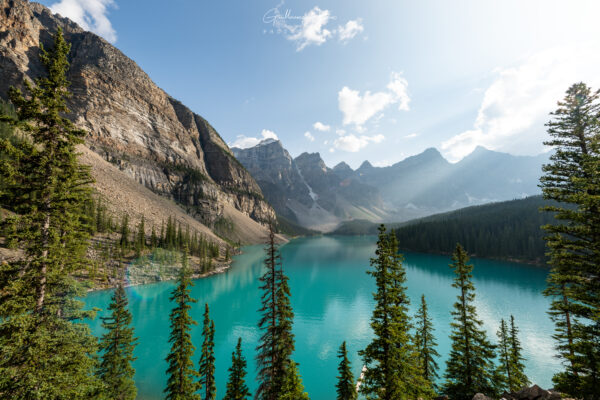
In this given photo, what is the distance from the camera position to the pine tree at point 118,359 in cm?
1527

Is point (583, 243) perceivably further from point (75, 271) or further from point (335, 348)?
→ point (335, 348)

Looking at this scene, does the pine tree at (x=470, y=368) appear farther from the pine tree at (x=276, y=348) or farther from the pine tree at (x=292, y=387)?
the pine tree at (x=276, y=348)

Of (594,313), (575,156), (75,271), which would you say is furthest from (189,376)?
(575,156)

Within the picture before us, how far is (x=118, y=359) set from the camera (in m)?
15.6

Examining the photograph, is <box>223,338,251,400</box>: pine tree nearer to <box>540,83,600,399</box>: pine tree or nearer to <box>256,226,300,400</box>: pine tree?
<box>256,226,300,400</box>: pine tree

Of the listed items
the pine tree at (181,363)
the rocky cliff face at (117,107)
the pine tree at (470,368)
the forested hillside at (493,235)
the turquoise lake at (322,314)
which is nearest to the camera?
the pine tree at (470,368)

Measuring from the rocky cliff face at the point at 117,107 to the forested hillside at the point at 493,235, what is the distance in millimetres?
122080

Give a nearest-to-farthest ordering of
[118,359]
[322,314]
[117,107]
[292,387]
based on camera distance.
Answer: [292,387] < [118,359] < [322,314] < [117,107]

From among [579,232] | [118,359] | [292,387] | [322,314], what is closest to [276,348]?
[292,387]

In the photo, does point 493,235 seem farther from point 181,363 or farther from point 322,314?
point 181,363

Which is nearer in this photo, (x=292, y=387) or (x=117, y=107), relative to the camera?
(x=292, y=387)

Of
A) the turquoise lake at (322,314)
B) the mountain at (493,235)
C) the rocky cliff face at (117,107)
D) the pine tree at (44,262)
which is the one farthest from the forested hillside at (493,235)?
the rocky cliff face at (117,107)

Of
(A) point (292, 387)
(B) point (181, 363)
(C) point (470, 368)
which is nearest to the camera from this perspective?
(A) point (292, 387)

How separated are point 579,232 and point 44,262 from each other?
2303cm
